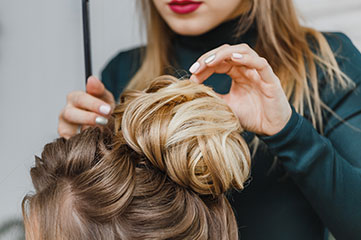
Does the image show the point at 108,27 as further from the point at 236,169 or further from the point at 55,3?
the point at 236,169

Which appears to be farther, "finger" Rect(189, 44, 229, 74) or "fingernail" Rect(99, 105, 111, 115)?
"fingernail" Rect(99, 105, 111, 115)

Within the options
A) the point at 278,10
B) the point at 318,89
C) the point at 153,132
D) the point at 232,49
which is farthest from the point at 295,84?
the point at 153,132

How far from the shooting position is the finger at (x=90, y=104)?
0.80 m

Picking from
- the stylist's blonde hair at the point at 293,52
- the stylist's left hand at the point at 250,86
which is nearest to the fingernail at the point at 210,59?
the stylist's left hand at the point at 250,86

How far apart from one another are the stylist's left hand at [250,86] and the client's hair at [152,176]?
0.19ft

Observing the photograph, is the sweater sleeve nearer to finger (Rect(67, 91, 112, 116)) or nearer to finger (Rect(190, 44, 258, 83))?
finger (Rect(190, 44, 258, 83))

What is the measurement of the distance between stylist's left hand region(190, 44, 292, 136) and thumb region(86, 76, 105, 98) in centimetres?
25

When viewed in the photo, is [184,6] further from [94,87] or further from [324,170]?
[324,170]

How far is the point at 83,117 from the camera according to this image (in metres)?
0.81

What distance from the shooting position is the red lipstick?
0.82m

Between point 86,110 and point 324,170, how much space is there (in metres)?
0.46

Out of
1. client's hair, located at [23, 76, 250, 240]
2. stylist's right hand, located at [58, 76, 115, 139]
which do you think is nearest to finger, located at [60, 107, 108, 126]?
stylist's right hand, located at [58, 76, 115, 139]

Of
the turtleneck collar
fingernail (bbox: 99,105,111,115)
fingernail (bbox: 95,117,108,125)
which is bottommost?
fingernail (bbox: 95,117,108,125)

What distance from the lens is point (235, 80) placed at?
0.72 meters
